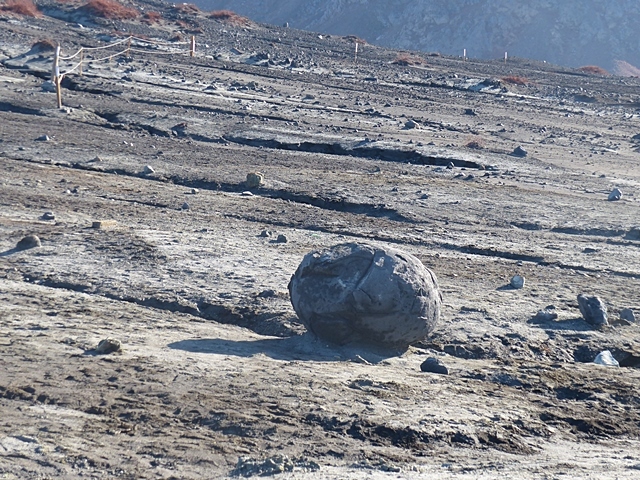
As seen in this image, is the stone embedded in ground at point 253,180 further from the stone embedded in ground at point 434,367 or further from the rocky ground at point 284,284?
the stone embedded in ground at point 434,367

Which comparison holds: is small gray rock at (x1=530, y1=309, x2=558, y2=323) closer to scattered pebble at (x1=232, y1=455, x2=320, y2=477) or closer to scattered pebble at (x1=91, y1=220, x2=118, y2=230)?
scattered pebble at (x1=232, y1=455, x2=320, y2=477)

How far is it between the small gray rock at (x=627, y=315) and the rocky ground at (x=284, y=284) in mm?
152

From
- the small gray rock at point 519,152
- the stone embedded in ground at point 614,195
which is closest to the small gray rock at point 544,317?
the stone embedded in ground at point 614,195

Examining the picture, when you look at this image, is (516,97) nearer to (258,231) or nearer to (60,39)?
(60,39)

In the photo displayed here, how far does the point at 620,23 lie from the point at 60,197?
7391 cm

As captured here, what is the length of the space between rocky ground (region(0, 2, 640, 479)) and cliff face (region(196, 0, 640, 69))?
56.0m

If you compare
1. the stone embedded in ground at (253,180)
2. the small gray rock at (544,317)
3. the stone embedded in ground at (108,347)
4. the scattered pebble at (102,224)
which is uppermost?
the stone embedded in ground at (253,180)

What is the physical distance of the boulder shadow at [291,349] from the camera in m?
6.39

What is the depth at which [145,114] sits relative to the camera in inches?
710

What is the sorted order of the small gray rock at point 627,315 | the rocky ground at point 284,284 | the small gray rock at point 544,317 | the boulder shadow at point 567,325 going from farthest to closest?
the small gray rock at point 627,315, the small gray rock at point 544,317, the boulder shadow at point 567,325, the rocky ground at point 284,284

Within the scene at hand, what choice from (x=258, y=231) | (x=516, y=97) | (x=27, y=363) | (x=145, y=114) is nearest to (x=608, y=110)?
(x=516, y=97)

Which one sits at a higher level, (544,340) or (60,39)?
(60,39)

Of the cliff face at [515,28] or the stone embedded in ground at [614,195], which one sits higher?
the cliff face at [515,28]

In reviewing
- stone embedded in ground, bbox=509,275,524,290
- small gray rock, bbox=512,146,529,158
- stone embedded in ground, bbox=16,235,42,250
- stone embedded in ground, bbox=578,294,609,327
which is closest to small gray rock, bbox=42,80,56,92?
small gray rock, bbox=512,146,529,158
